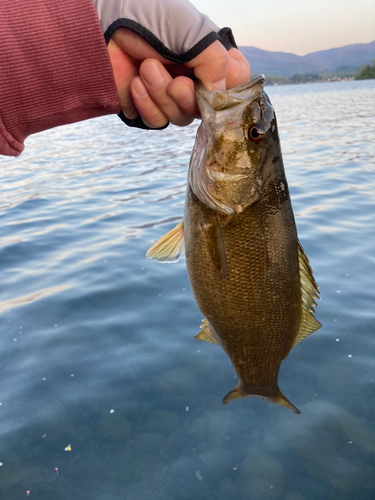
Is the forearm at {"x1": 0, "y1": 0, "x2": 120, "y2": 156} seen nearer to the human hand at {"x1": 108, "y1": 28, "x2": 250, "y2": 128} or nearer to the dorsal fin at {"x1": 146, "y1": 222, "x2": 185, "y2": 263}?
the human hand at {"x1": 108, "y1": 28, "x2": 250, "y2": 128}

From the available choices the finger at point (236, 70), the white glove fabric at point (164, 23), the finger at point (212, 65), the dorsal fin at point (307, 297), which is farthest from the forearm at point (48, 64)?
the dorsal fin at point (307, 297)

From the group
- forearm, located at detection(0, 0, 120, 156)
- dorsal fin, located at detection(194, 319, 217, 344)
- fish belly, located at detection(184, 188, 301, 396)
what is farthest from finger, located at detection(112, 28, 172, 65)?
dorsal fin, located at detection(194, 319, 217, 344)

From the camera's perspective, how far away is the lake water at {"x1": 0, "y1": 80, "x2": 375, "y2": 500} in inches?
132

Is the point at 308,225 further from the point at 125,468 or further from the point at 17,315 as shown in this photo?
the point at 125,468

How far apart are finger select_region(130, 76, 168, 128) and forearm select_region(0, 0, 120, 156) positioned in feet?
0.46

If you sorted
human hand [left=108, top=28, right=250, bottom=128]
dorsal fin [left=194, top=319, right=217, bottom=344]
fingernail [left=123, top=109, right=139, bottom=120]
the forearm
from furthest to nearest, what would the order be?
dorsal fin [left=194, top=319, right=217, bottom=344]
fingernail [left=123, top=109, right=139, bottom=120]
human hand [left=108, top=28, right=250, bottom=128]
the forearm

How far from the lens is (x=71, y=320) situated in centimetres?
548

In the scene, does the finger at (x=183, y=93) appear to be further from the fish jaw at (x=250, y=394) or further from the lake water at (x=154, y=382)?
the lake water at (x=154, y=382)

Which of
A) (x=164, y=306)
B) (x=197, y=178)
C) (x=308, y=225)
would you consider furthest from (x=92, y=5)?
(x=308, y=225)

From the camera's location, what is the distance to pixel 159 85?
7.24 ft

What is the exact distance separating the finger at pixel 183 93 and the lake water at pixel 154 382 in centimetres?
272

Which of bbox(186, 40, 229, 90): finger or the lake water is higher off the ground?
bbox(186, 40, 229, 90): finger

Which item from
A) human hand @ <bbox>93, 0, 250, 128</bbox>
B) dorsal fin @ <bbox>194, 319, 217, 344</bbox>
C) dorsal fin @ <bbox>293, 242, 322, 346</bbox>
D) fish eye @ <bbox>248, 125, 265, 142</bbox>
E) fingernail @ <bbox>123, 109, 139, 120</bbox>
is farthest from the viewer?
dorsal fin @ <bbox>194, 319, 217, 344</bbox>

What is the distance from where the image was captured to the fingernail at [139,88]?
7.52ft
